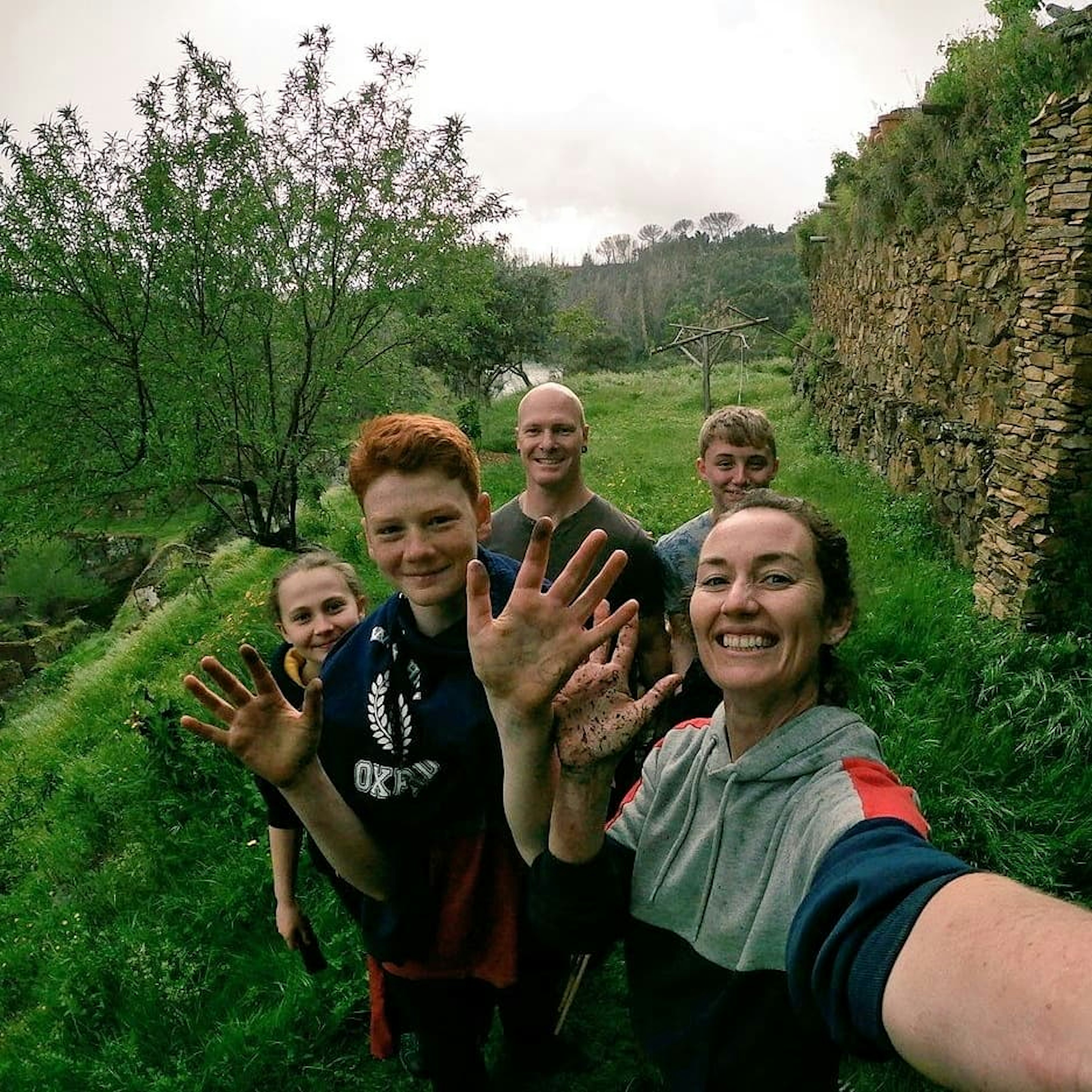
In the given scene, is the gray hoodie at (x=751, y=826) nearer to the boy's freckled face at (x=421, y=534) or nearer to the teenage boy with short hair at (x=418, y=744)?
the teenage boy with short hair at (x=418, y=744)

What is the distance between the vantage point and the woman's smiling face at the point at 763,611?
4.22ft

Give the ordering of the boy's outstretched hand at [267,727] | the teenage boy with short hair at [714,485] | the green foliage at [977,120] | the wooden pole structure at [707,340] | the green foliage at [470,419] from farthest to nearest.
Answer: the green foliage at [470,419], the wooden pole structure at [707,340], the green foliage at [977,120], the teenage boy with short hair at [714,485], the boy's outstretched hand at [267,727]

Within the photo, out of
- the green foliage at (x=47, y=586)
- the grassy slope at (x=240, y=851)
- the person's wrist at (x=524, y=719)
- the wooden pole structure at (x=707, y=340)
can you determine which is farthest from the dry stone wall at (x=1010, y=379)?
the green foliage at (x=47, y=586)

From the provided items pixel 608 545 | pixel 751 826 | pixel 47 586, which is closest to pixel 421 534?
pixel 751 826

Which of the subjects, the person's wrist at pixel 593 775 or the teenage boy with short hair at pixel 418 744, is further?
the teenage boy with short hair at pixel 418 744

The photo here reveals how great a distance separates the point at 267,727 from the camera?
144cm

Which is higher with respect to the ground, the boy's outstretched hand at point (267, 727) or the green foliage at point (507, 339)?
the green foliage at point (507, 339)

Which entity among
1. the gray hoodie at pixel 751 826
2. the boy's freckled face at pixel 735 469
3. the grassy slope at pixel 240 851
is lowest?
the grassy slope at pixel 240 851

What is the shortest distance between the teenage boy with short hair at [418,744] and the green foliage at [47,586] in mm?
21008

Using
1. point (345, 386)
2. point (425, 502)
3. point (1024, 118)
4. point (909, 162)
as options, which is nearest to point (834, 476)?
point (909, 162)

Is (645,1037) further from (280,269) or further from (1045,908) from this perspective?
(280,269)

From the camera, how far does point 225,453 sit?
6.65m

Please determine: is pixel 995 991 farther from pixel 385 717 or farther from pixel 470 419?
pixel 470 419

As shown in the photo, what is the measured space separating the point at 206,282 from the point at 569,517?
4.89 meters
